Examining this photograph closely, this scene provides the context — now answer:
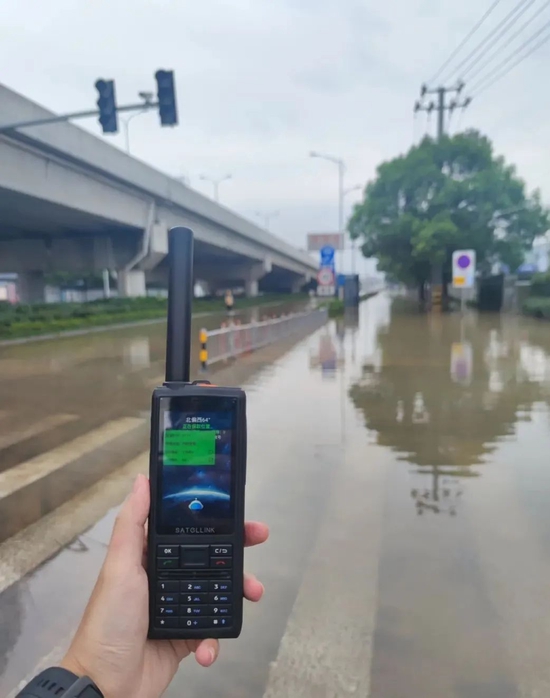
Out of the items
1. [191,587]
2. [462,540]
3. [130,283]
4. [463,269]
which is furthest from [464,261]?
[191,587]

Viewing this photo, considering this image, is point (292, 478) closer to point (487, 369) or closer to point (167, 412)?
point (167, 412)

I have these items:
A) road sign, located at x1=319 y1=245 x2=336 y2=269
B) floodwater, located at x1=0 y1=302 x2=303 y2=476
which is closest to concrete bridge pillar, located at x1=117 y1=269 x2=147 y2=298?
road sign, located at x1=319 y1=245 x2=336 y2=269

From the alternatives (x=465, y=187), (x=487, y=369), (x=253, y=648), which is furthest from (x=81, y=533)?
(x=465, y=187)

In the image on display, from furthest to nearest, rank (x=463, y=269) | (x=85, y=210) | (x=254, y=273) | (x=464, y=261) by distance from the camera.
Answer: (x=254, y=273)
(x=463, y=269)
(x=464, y=261)
(x=85, y=210)

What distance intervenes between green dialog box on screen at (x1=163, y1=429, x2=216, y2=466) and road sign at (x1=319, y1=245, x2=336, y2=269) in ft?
76.0

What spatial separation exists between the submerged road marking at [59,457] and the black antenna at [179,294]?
449 centimetres

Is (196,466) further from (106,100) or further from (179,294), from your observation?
(106,100)

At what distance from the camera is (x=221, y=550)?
1.67m

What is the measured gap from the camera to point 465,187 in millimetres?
32375

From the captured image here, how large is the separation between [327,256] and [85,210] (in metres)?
9.71

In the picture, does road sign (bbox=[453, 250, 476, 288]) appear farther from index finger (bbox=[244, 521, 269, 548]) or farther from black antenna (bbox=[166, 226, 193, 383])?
black antenna (bbox=[166, 226, 193, 383])

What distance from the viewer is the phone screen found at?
1.67 meters

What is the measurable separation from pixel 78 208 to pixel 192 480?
72.4 feet

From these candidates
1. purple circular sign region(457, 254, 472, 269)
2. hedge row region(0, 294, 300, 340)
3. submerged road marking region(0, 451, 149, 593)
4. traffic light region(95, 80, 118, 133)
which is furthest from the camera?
purple circular sign region(457, 254, 472, 269)
